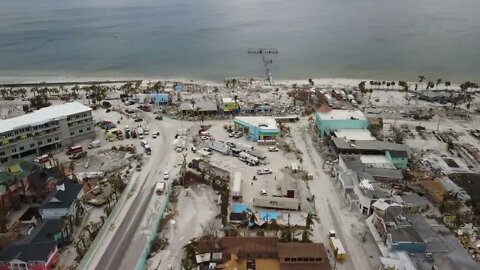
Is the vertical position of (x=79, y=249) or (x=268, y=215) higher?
(x=268, y=215)

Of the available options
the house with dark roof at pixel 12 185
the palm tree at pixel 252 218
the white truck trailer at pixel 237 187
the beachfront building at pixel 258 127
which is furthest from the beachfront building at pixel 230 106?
the house with dark roof at pixel 12 185

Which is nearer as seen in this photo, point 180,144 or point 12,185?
point 12,185

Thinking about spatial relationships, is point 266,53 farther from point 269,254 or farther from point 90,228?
point 269,254

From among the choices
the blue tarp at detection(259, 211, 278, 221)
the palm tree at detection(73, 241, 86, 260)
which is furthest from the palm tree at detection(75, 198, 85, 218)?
the blue tarp at detection(259, 211, 278, 221)

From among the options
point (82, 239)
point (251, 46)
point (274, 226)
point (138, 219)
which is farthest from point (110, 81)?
point (274, 226)

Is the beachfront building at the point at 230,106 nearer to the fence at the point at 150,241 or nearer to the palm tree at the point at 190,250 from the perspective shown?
the fence at the point at 150,241

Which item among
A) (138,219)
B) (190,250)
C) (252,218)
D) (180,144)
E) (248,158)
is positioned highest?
(180,144)
